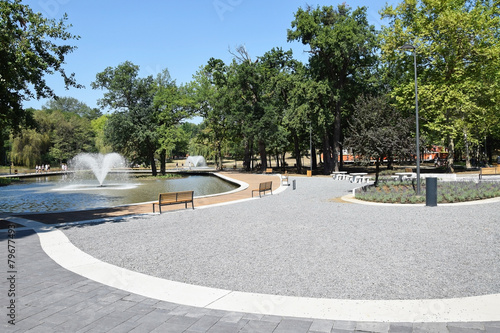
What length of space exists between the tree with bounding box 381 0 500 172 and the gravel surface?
23.9m

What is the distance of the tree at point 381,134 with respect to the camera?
2070cm

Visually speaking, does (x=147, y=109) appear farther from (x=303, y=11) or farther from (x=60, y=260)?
(x=60, y=260)

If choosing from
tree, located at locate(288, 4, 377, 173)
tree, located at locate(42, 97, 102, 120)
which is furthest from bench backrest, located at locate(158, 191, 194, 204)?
tree, located at locate(42, 97, 102, 120)

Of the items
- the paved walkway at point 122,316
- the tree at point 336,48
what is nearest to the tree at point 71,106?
the tree at point 336,48

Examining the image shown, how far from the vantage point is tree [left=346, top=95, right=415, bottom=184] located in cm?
2070

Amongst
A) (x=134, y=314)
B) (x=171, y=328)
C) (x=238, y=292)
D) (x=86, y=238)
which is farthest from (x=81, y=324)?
(x=86, y=238)

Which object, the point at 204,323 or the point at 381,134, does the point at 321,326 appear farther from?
the point at 381,134

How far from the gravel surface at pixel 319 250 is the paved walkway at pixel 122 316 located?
967 mm

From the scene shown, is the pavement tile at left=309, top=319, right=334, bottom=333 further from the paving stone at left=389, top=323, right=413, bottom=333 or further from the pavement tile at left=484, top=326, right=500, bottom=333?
the pavement tile at left=484, top=326, right=500, bottom=333

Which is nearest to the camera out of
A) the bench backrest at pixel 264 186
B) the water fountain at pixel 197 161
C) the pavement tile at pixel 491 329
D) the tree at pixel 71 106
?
the pavement tile at pixel 491 329

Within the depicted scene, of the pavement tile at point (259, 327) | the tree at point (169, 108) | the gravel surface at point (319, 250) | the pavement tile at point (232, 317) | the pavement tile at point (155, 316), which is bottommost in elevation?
the gravel surface at point (319, 250)

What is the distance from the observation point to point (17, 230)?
1090 cm

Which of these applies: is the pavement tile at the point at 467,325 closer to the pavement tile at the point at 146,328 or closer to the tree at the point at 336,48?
the pavement tile at the point at 146,328

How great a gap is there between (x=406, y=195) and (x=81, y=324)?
16.4 meters
